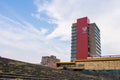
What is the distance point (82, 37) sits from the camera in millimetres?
112562

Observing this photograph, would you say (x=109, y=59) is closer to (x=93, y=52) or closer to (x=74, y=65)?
(x=74, y=65)

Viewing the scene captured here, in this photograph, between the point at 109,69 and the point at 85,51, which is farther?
the point at 85,51

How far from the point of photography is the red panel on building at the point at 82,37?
10938 centimetres

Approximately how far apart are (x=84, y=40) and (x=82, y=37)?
2.41 m

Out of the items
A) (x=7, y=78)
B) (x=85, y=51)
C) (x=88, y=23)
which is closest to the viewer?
(x=7, y=78)

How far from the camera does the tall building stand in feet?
359

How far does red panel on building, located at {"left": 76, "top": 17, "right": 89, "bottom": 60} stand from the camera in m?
109

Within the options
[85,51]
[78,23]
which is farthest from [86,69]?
[78,23]

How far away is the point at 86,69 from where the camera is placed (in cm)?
6306

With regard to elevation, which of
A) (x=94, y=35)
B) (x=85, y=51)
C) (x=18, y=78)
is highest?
(x=94, y=35)

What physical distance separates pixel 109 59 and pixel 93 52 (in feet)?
184

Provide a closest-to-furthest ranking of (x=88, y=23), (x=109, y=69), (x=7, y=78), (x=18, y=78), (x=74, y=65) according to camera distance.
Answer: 1. (x=7, y=78)
2. (x=18, y=78)
3. (x=109, y=69)
4. (x=74, y=65)
5. (x=88, y=23)

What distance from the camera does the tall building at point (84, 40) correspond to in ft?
359

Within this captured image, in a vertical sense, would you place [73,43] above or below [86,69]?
above
